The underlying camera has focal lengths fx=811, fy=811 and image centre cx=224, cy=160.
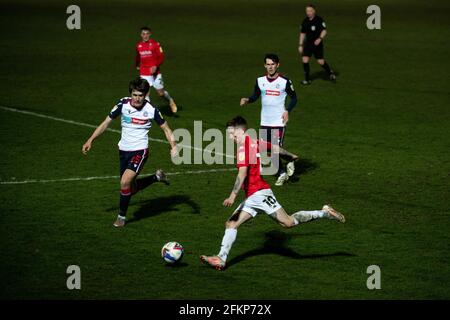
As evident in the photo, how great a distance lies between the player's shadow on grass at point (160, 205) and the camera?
1526 cm

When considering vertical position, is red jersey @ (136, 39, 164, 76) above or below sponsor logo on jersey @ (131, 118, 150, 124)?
above

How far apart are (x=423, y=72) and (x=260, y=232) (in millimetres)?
19569

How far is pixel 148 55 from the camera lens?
24.3 m

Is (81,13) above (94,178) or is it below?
above

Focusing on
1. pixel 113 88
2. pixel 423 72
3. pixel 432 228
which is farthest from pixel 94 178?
pixel 423 72

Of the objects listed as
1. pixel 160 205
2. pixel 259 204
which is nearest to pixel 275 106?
pixel 160 205

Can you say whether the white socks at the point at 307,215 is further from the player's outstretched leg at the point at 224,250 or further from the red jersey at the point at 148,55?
the red jersey at the point at 148,55

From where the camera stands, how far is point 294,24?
4431cm

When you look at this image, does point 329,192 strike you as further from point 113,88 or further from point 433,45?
point 433,45

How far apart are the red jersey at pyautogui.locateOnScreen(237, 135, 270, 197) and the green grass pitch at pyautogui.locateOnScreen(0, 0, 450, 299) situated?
1227 millimetres

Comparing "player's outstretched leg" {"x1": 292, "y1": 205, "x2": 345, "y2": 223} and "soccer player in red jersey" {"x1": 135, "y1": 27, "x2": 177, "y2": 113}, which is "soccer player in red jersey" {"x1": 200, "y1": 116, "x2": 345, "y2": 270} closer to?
"player's outstretched leg" {"x1": 292, "y1": 205, "x2": 345, "y2": 223}

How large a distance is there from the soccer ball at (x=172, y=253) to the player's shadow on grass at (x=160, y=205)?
2599 millimetres

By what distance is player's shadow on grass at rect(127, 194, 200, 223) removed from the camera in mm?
15259

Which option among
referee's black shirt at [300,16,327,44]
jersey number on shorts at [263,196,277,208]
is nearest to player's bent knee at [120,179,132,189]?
jersey number on shorts at [263,196,277,208]
